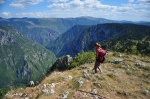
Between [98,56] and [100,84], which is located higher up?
[98,56]

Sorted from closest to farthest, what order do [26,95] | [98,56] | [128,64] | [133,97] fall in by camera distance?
[133,97], [26,95], [98,56], [128,64]

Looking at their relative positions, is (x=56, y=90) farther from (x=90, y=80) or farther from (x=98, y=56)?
(x=98, y=56)

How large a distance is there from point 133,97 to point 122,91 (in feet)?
5.67

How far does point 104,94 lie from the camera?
84.6ft

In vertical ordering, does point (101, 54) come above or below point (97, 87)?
above

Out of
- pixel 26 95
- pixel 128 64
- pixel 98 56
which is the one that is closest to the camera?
pixel 26 95

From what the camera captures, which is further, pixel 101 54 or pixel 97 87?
pixel 101 54

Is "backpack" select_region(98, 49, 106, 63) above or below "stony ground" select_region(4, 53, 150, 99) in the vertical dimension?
above

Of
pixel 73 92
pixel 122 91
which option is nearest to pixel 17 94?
pixel 73 92

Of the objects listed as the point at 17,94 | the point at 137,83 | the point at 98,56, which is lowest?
the point at 17,94

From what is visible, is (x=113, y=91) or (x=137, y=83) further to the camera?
(x=137, y=83)

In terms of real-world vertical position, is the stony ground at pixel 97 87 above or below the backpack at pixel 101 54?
below

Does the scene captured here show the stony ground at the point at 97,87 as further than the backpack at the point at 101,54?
No

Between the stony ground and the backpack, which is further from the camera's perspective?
the backpack
